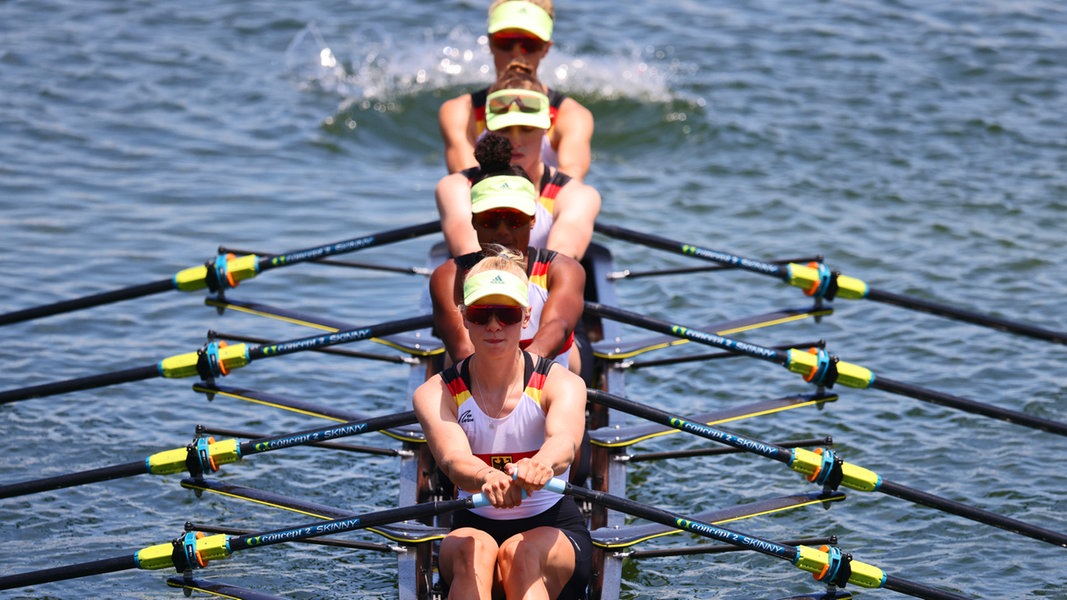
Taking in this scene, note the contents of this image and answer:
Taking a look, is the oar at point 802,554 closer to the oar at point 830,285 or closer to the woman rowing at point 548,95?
the oar at point 830,285

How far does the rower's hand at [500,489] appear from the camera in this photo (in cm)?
557

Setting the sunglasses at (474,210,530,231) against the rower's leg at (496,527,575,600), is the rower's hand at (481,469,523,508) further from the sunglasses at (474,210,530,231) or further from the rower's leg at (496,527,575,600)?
the sunglasses at (474,210,530,231)

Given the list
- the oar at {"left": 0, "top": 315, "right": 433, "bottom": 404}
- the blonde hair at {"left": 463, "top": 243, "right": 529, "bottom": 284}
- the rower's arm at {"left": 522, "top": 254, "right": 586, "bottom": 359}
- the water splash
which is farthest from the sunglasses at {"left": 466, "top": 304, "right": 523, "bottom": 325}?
the water splash

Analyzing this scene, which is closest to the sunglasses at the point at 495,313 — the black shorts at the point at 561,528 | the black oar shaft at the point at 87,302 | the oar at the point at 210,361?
the black shorts at the point at 561,528

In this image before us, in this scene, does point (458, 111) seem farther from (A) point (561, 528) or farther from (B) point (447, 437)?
(A) point (561, 528)

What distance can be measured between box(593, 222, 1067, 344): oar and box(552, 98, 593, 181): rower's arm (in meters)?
0.42

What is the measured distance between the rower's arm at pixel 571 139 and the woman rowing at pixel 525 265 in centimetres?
180

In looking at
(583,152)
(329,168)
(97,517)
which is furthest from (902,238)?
(97,517)

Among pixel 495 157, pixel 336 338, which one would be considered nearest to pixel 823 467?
pixel 495 157

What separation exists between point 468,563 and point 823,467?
2.08 m

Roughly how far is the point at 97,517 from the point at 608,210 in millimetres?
6138

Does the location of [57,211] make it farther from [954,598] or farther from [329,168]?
[954,598]

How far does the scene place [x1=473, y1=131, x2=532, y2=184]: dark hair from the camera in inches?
269

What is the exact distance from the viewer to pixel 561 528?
6066mm
